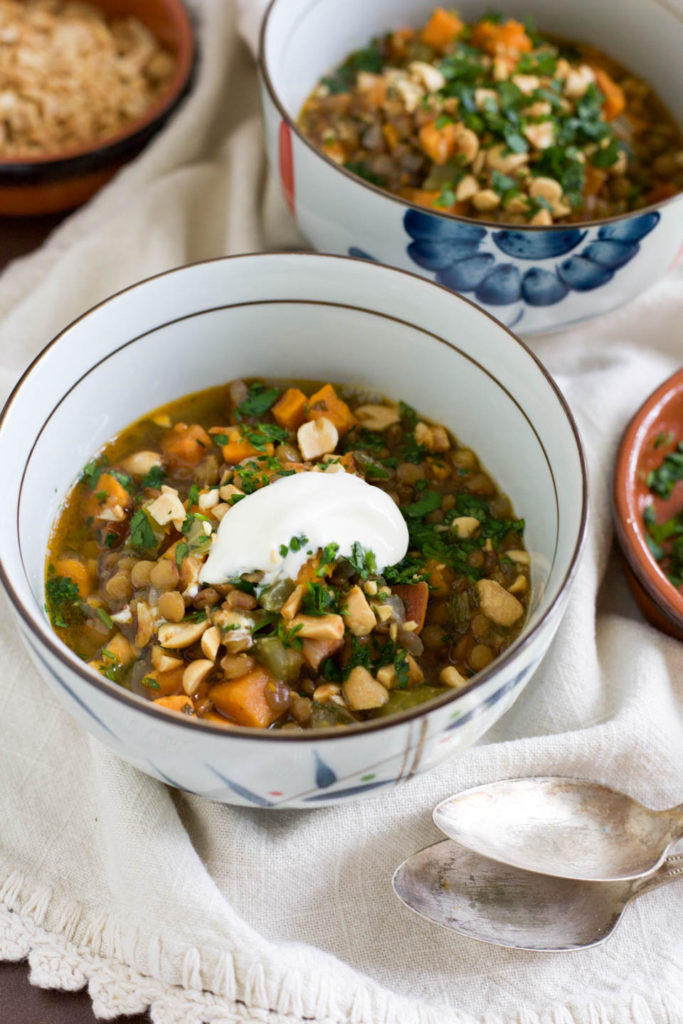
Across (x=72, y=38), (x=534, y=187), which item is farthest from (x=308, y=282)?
(x=72, y=38)

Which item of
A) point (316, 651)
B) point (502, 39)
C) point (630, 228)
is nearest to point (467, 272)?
point (630, 228)

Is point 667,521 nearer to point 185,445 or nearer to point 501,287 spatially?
point 501,287

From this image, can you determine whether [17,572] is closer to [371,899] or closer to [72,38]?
[371,899]

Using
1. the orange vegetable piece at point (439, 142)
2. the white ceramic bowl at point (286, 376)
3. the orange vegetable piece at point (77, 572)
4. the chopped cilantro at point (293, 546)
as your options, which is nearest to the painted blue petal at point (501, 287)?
the white ceramic bowl at point (286, 376)

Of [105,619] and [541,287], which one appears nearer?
[105,619]

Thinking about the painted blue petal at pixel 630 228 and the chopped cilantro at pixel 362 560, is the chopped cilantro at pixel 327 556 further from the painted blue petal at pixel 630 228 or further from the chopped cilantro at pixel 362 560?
the painted blue petal at pixel 630 228

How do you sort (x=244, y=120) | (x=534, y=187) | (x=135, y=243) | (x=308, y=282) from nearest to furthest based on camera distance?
1. (x=308, y=282)
2. (x=534, y=187)
3. (x=135, y=243)
4. (x=244, y=120)

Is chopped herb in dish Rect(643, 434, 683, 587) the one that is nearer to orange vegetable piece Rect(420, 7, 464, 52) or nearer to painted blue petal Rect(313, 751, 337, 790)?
painted blue petal Rect(313, 751, 337, 790)
